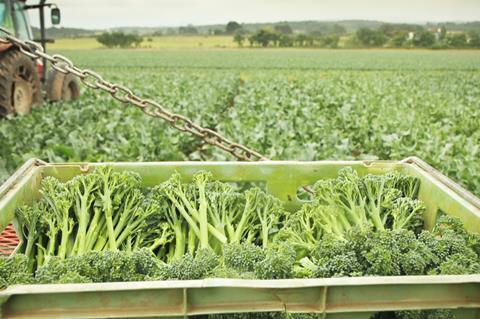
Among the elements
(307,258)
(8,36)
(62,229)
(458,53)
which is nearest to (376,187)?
(307,258)

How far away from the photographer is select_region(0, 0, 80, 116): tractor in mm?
10789

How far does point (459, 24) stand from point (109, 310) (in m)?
68.6

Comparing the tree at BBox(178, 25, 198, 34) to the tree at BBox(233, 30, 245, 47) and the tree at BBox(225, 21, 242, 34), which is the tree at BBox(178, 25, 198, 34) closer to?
the tree at BBox(225, 21, 242, 34)

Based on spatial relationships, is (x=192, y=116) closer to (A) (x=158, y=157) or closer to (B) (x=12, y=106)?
(B) (x=12, y=106)

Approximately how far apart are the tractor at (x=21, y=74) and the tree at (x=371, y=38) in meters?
72.8

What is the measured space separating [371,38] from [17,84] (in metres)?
77.1

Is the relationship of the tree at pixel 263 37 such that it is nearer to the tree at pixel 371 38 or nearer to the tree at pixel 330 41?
the tree at pixel 330 41

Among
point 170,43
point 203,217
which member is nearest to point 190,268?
point 203,217

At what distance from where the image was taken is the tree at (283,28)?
95.5 m

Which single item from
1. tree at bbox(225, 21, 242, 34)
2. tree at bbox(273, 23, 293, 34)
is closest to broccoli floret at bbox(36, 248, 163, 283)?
tree at bbox(273, 23, 293, 34)

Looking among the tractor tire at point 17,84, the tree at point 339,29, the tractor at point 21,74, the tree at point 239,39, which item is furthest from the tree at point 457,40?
the tractor tire at point 17,84

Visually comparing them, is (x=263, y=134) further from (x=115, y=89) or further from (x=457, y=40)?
(x=457, y=40)

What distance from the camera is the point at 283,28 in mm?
97188

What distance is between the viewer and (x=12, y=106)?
11.3 meters
